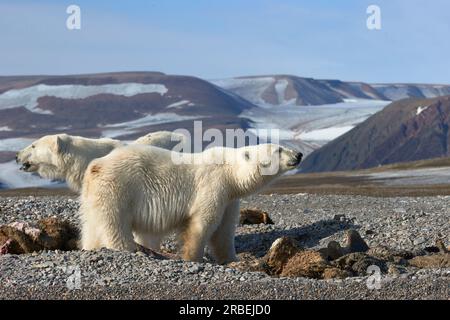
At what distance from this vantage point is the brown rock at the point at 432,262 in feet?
39.2

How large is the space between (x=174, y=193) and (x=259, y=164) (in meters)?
1.24

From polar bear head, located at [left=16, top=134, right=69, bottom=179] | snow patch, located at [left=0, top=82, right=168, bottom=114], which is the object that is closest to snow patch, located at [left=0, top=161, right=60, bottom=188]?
polar bear head, located at [left=16, top=134, right=69, bottom=179]

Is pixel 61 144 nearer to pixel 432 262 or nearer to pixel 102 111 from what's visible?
pixel 432 262

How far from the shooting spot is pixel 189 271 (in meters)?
9.80

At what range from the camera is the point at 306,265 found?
11.0 meters

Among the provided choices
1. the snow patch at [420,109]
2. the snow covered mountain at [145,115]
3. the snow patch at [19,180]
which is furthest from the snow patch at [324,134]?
the snow patch at [19,180]

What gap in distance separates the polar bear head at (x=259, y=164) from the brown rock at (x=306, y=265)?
1.13 metres

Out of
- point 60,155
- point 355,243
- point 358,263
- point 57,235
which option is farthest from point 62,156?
point 358,263

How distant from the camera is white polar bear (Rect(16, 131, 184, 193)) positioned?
14477 millimetres

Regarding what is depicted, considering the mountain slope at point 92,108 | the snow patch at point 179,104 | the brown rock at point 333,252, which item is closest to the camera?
the brown rock at point 333,252

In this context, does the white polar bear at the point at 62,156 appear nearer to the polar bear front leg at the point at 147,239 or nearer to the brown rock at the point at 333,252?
the polar bear front leg at the point at 147,239

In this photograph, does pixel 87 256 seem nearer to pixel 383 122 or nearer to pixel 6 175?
pixel 6 175

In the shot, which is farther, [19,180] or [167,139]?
[19,180]
